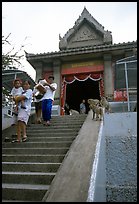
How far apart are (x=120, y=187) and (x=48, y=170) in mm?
2213

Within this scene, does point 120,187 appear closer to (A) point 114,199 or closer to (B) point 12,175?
(A) point 114,199

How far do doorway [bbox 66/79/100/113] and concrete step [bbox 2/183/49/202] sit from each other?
12950 mm

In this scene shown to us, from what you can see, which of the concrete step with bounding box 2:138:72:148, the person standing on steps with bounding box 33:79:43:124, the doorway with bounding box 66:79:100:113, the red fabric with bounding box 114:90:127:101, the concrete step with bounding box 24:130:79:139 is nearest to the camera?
the concrete step with bounding box 2:138:72:148

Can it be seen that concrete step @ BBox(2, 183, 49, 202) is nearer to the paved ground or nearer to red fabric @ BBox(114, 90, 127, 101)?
the paved ground

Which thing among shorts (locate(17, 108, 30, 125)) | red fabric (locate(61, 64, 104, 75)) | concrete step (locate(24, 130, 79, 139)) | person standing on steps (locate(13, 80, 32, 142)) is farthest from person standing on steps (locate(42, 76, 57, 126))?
red fabric (locate(61, 64, 104, 75))

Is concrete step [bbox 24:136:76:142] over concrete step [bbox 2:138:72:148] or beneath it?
over

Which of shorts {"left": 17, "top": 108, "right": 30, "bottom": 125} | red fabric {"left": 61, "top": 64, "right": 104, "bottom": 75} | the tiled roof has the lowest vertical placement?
shorts {"left": 17, "top": 108, "right": 30, "bottom": 125}

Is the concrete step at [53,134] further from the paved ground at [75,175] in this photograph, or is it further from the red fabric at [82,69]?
the red fabric at [82,69]

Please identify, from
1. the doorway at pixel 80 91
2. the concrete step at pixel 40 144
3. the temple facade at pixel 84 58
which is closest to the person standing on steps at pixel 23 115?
the concrete step at pixel 40 144

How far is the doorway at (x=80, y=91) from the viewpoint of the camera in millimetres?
16766

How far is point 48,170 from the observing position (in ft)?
13.9

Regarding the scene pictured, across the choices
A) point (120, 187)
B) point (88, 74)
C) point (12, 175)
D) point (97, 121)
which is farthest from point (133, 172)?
point (88, 74)

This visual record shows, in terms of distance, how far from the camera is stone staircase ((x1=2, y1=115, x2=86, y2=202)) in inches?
138

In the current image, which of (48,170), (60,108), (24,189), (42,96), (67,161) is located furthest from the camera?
(60,108)
